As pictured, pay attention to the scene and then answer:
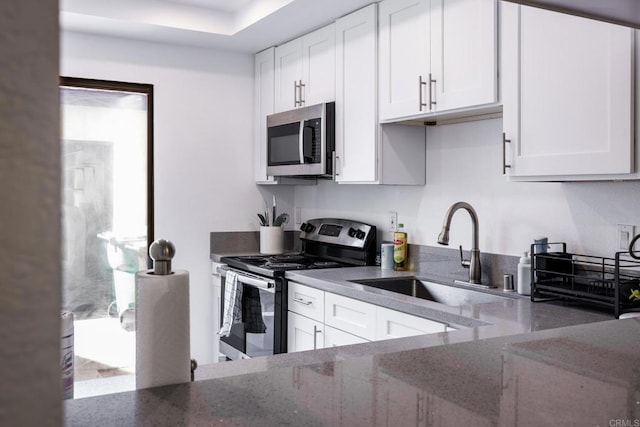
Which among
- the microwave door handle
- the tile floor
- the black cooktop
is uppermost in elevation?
the microwave door handle

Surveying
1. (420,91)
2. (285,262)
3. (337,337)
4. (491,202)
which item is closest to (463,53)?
(420,91)

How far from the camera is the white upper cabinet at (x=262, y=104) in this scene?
13.1 ft

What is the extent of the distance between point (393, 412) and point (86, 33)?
11.9ft

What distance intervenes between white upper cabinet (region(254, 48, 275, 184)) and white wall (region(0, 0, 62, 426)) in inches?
153

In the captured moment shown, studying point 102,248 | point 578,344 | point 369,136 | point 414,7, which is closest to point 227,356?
point 102,248

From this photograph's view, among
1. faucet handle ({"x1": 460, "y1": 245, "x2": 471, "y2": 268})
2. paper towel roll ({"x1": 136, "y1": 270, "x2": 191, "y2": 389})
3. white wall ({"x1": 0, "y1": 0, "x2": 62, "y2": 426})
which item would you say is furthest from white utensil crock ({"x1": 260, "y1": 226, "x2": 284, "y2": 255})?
white wall ({"x1": 0, "y1": 0, "x2": 62, "y2": 426})

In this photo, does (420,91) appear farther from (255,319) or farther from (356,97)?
(255,319)

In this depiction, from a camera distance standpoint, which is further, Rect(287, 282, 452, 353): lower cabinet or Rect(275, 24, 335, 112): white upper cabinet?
Rect(275, 24, 335, 112): white upper cabinet

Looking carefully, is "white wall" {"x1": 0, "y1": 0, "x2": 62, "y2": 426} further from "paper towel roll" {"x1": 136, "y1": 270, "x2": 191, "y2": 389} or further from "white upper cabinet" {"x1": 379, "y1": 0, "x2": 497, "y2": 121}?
"white upper cabinet" {"x1": 379, "y1": 0, "x2": 497, "y2": 121}

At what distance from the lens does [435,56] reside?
2.62 metres

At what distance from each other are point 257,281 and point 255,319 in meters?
0.25

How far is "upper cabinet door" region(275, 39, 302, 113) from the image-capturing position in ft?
12.1

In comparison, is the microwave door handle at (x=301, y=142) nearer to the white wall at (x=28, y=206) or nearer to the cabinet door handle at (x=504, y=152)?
the cabinet door handle at (x=504, y=152)

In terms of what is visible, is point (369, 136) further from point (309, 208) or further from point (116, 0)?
point (116, 0)
